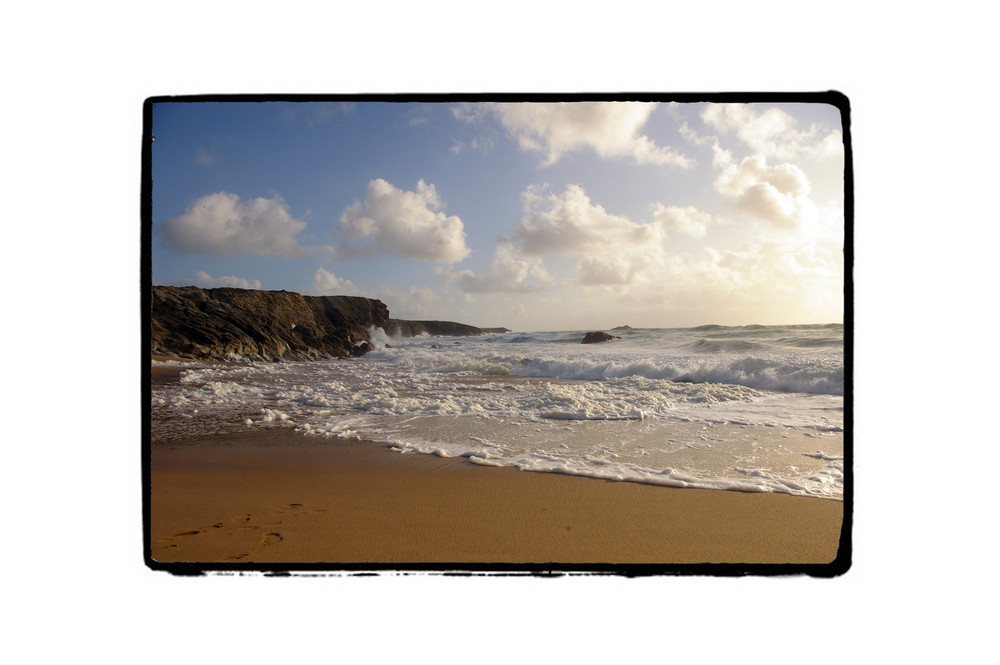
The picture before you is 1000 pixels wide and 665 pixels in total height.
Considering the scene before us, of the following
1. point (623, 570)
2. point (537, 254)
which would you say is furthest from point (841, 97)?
point (623, 570)

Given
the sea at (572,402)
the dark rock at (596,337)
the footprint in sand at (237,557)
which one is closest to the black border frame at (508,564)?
the footprint in sand at (237,557)

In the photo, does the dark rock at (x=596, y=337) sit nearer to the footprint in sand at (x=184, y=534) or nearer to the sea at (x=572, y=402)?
the sea at (x=572, y=402)

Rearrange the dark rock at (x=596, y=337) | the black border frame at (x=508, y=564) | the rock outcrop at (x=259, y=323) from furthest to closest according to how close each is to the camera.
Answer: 1. the dark rock at (x=596, y=337)
2. the rock outcrop at (x=259, y=323)
3. the black border frame at (x=508, y=564)

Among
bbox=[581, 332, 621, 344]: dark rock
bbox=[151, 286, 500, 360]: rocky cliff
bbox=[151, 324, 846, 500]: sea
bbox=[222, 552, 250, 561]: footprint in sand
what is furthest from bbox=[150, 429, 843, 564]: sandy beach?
bbox=[581, 332, 621, 344]: dark rock

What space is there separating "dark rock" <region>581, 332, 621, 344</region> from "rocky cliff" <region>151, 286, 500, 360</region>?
1.86 feet

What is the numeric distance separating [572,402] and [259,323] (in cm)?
168

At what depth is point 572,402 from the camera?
87.9 inches

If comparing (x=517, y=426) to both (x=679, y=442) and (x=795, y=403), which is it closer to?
(x=679, y=442)

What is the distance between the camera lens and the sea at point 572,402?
1.64 m

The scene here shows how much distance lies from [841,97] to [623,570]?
173 cm

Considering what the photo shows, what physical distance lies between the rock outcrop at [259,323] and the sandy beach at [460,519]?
487 millimetres

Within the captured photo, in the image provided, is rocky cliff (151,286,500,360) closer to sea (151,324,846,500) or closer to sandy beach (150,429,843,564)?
sea (151,324,846,500)
